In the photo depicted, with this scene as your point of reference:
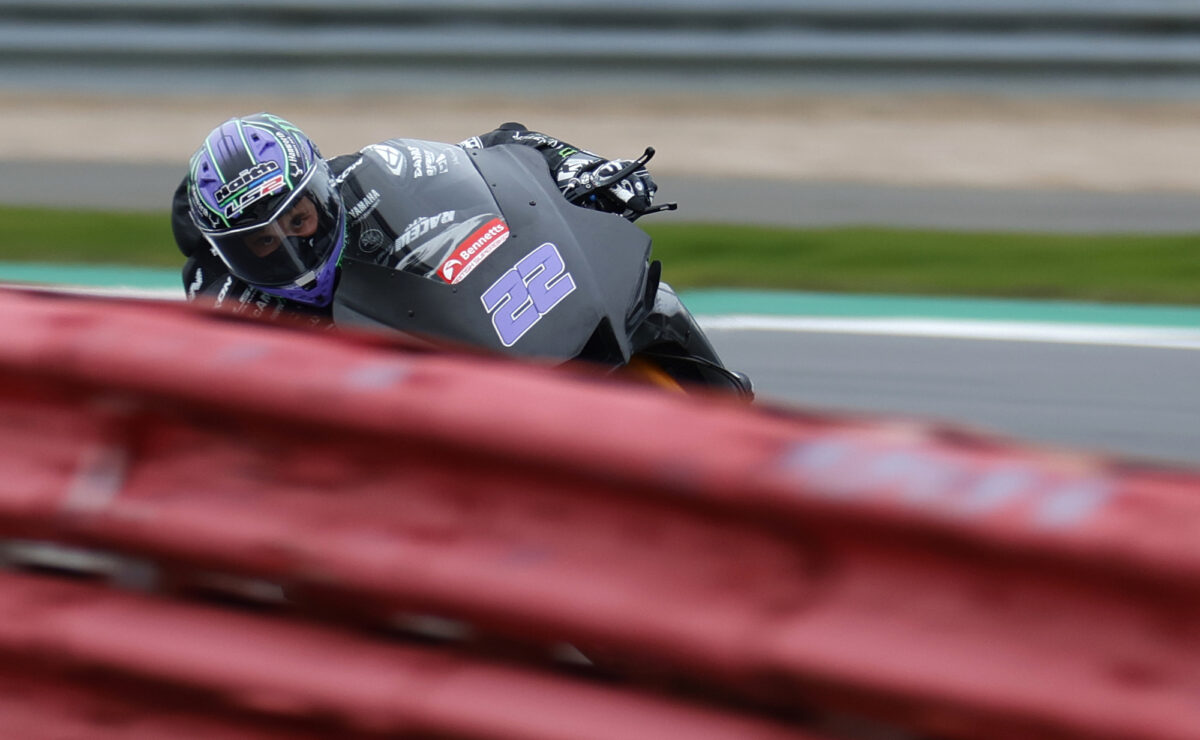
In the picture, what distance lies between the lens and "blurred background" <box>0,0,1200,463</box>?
819 centimetres

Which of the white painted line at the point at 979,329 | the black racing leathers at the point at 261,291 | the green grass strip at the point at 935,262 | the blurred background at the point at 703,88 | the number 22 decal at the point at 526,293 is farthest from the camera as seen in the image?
the blurred background at the point at 703,88

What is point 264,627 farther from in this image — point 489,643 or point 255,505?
point 489,643

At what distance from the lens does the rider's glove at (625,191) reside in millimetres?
3891

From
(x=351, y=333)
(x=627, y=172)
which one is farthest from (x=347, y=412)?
(x=627, y=172)

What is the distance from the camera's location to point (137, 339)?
1.99 m

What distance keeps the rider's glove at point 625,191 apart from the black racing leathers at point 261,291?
35mm

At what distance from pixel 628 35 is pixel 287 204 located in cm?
645

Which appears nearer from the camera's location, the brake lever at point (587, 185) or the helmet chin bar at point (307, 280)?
the helmet chin bar at point (307, 280)

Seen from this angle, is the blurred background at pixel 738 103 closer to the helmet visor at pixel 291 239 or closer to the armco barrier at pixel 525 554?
the helmet visor at pixel 291 239

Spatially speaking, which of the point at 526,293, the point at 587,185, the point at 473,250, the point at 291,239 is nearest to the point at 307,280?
the point at 291,239

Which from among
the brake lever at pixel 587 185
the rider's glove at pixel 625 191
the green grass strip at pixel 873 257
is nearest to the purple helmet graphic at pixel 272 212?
the brake lever at pixel 587 185

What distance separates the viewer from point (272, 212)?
3473mm

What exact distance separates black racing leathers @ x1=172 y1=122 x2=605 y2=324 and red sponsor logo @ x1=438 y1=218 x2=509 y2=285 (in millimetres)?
186

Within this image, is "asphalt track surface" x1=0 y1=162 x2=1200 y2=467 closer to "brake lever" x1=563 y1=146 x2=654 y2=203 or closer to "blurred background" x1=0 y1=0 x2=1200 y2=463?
"blurred background" x1=0 y1=0 x2=1200 y2=463
